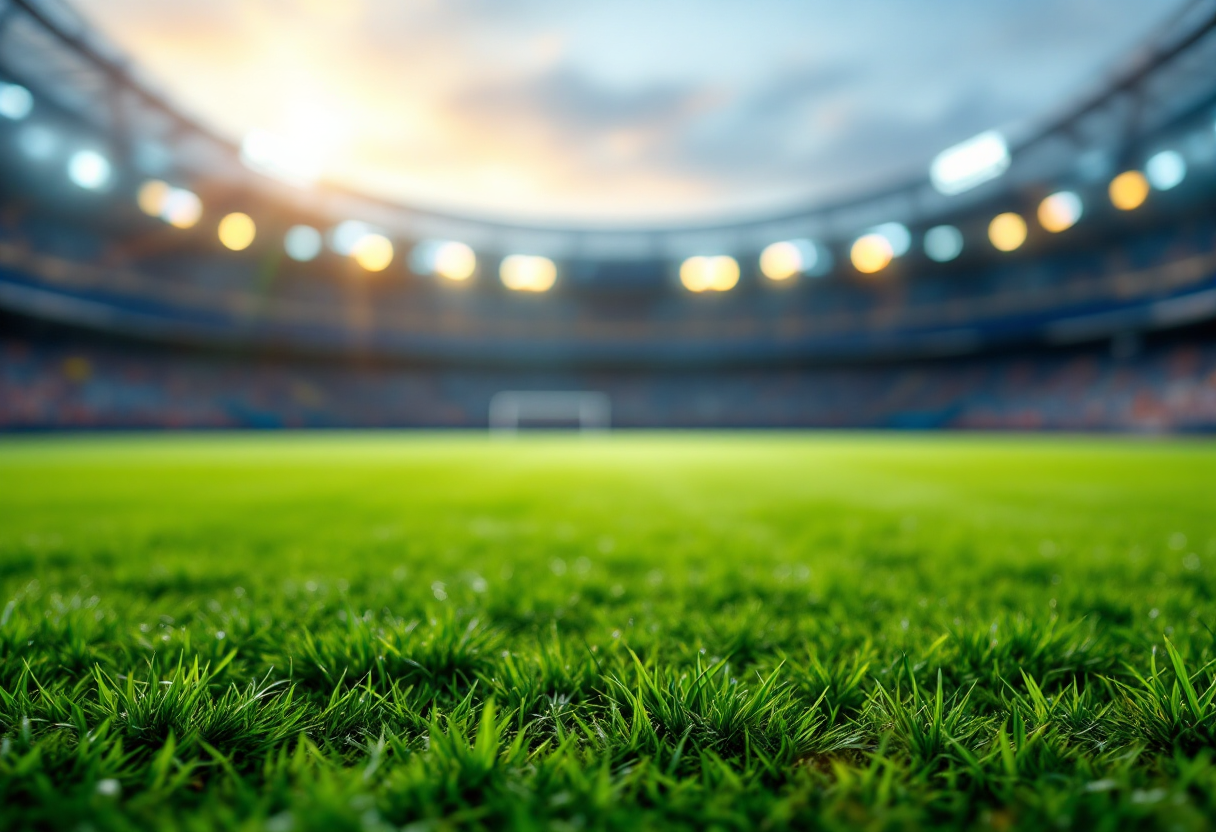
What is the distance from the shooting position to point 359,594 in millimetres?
2121

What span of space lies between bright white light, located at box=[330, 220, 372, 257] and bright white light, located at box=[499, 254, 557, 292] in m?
9.41

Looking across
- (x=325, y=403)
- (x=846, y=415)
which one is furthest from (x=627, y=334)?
(x=325, y=403)

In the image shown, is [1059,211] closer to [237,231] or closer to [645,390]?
[645,390]

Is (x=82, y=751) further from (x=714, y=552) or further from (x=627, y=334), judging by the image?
(x=627, y=334)

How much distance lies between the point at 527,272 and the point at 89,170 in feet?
77.3

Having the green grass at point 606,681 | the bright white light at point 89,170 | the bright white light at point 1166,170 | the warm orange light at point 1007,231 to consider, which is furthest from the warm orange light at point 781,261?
the green grass at point 606,681

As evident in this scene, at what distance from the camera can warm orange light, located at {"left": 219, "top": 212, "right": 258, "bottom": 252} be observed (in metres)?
30.0

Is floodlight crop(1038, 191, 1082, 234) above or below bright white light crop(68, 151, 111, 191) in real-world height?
below

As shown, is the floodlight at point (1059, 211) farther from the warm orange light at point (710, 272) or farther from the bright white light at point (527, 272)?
the bright white light at point (527, 272)

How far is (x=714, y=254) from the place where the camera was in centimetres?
4081

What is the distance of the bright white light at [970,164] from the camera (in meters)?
29.7

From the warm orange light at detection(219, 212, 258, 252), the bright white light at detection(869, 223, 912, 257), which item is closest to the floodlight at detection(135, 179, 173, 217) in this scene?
the warm orange light at detection(219, 212, 258, 252)

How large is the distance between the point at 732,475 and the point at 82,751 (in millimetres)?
7524

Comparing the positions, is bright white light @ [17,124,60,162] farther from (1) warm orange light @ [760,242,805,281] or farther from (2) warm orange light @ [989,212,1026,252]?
(2) warm orange light @ [989,212,1026,252]
